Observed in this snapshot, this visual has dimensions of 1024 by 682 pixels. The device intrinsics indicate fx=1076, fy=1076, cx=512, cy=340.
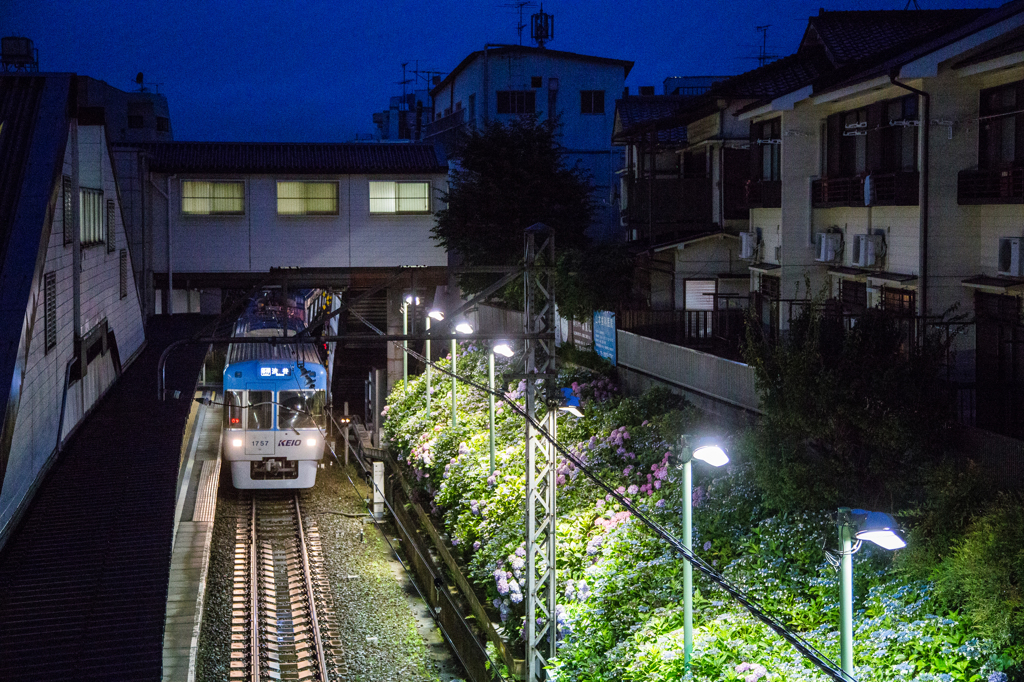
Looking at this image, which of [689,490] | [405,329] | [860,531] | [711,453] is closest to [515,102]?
[405,329]

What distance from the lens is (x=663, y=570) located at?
41.7 ft

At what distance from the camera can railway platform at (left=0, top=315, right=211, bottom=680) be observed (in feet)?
29.2

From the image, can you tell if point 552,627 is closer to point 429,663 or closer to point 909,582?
point 429,663

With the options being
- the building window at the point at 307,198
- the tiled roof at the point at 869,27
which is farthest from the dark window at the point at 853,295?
the building window at the point at 307,198

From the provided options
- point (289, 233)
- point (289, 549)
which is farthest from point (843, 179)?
point (289, 233)

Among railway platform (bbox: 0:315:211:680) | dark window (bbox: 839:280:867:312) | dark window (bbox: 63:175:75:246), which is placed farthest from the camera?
dark window (bbox: 839:280:867:312)

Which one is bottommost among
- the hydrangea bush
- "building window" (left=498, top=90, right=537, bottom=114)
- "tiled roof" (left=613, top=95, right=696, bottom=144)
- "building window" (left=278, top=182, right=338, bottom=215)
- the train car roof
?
the hydrangea bush

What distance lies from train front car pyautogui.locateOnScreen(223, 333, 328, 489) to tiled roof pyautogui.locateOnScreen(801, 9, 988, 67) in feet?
45.1

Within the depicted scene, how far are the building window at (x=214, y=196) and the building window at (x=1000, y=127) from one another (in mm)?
19682

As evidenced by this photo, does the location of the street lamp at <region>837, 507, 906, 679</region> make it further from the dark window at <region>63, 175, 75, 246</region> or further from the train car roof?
the train car roof

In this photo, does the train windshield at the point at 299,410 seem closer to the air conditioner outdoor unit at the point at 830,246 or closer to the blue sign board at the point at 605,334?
the blue sign board at the point at 605,334

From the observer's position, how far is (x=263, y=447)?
2353 centimetres

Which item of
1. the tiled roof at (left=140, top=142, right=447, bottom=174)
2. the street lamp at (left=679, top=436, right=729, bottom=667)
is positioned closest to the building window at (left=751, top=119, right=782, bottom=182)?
the tiled roof at (left=140, top=142, right=447, bottom=174)

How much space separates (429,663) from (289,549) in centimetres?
647
